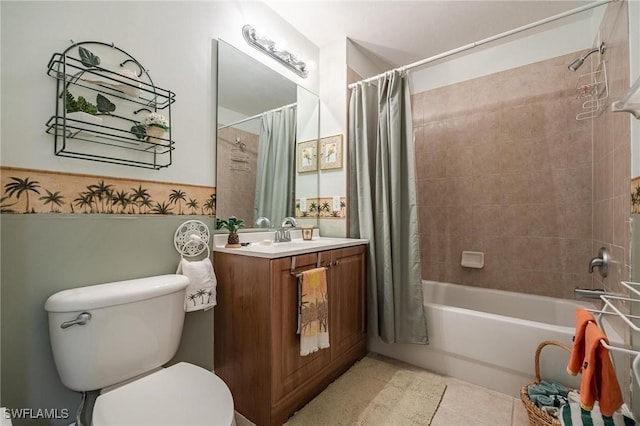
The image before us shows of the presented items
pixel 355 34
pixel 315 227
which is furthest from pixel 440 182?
pixel 355 34

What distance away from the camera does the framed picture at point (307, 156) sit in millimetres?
2260

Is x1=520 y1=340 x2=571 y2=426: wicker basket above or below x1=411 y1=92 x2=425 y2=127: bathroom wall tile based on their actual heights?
below

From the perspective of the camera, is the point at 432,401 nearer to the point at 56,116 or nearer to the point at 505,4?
the point at 56,116

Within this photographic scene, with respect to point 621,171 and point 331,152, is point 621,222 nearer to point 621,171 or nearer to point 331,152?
point 621,171

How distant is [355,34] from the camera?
2.16 meters

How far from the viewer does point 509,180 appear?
88.4 inches

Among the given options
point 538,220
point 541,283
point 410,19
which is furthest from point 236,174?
point 541,283

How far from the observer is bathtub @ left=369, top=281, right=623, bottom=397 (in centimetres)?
146

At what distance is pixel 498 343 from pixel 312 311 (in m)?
1.15

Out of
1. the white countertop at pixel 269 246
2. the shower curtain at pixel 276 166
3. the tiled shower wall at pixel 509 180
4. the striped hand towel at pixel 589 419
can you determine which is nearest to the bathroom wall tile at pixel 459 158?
the tiled shower wall at pixel 509 180

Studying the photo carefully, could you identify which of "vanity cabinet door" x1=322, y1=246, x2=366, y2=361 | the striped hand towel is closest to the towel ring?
"vanity cabinet door" x1=322, y1=246, x2=366, y2=361

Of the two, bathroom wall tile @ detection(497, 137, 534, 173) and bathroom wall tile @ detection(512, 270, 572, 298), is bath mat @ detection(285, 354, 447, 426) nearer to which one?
bathroom wall tile @ detection(512, 270, 572, 298)

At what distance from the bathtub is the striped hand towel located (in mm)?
402

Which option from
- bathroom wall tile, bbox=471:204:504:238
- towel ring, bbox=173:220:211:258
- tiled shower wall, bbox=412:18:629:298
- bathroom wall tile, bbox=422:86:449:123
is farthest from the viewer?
bathroom wall tile, bbox=422:86:449:123
